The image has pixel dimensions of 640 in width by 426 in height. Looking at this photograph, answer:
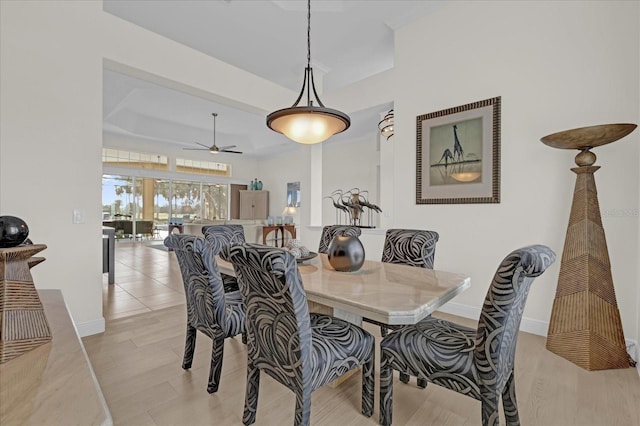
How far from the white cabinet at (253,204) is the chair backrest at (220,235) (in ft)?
25.1

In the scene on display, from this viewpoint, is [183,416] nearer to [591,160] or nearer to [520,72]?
[591,160]

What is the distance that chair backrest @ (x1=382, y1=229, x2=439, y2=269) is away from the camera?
2.44 meters

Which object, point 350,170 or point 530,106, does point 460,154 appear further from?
point 350,170

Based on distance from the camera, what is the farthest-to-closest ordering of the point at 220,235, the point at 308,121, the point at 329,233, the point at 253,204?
the point at 253,204, the point at 329,233, the point at 220,235, the point at 308,121

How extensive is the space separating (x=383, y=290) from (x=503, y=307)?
0.54 meters

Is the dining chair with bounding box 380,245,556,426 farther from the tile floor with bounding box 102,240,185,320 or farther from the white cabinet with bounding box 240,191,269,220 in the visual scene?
the white cabinet with bounding box 240,191,269,220

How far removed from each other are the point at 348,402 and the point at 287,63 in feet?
14.0

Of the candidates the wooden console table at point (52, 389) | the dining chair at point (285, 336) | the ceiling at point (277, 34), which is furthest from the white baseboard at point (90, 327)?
the ceiling at point (277, 34)

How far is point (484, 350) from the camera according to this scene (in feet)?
4.27

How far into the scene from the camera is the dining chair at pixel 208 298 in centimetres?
181

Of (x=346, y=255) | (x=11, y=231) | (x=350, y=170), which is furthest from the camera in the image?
(x=350, y=170)

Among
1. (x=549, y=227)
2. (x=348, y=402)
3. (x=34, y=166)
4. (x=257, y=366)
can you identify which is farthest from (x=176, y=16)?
(x=549, y=227)

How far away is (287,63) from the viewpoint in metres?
4.45

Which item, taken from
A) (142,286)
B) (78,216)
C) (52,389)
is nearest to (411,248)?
(52,389)
